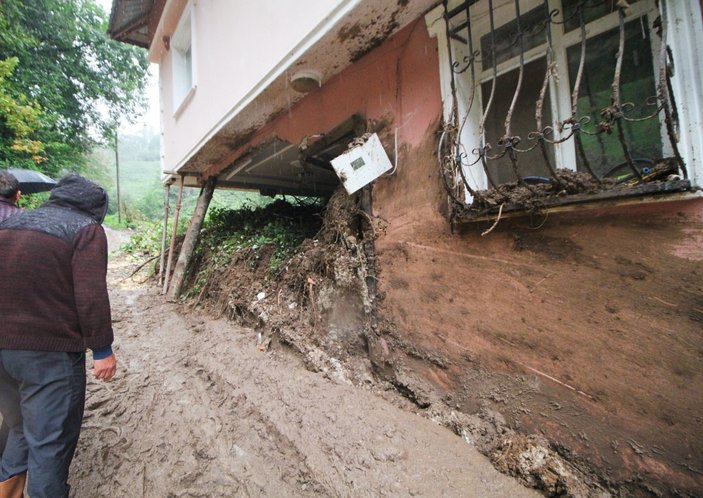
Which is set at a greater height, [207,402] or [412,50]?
[412,50]

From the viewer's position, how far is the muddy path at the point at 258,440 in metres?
1.79

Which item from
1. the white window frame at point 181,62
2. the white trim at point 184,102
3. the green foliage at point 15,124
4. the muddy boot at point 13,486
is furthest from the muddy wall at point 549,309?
the green foliage at point 15,124

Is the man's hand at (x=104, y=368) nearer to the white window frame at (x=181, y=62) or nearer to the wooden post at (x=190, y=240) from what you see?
the wooden post at (x=190, y=240)

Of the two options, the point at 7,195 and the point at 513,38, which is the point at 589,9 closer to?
the point at 513,38

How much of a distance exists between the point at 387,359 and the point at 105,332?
6.34 feet

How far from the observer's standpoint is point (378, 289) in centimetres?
259

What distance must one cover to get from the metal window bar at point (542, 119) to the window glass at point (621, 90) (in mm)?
24

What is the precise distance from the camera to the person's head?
220 cm

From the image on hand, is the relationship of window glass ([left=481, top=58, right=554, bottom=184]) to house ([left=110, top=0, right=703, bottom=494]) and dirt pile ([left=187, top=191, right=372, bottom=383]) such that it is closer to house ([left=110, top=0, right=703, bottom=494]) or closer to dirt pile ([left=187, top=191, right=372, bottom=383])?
house ([left=110, top=0, right=703, bottom=494])

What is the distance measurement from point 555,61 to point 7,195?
12.1 feet

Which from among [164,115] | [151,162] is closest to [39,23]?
[164,115]

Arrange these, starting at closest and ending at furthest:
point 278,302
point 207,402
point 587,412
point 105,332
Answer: point 587,412
point 105,332
point 207,402
point 278,302

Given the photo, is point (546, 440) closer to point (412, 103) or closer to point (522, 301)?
point (522, 301)

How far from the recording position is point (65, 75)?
1320 centimetres
